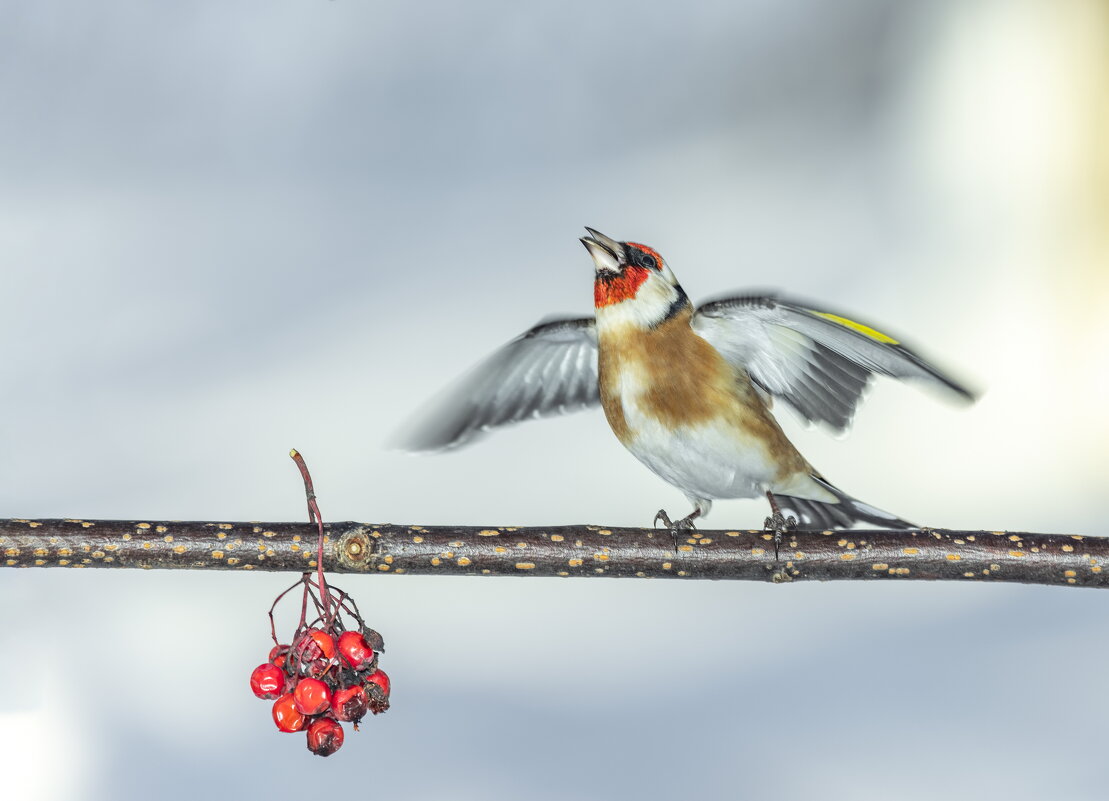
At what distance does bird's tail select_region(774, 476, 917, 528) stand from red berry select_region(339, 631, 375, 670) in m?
0.46

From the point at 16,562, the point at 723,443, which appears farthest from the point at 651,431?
the point at 16,562

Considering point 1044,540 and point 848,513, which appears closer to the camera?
point 1044,540

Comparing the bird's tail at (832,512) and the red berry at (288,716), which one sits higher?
the bird's tail at (832,512)

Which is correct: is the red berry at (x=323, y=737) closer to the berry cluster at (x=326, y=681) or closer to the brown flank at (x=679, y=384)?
the berry cluster at (x=326, y=681)

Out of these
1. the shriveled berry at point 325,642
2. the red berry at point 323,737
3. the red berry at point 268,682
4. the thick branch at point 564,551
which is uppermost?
the thick branch at point 564,551

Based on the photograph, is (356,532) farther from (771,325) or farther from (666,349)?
(771,325)

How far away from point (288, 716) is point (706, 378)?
0.44 m

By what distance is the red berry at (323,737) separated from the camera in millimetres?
735

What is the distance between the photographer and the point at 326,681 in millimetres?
743

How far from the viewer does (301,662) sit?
0.75 meters

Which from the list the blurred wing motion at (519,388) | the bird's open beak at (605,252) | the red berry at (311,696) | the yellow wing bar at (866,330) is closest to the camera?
the red berry at (311,696)

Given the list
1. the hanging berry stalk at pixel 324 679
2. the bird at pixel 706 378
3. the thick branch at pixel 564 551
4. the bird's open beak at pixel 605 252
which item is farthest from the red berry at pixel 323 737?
the bird's open beak at pixel 605 252

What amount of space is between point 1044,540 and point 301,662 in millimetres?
639

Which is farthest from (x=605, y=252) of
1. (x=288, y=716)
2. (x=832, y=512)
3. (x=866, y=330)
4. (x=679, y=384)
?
(x=288, y=716)
